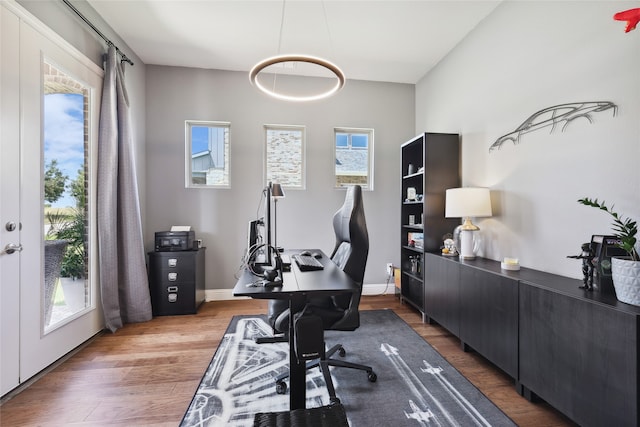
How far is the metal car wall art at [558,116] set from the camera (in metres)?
1.64

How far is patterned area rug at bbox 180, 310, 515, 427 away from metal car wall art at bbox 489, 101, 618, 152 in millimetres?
1806

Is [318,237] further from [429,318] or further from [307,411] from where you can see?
[307,411]

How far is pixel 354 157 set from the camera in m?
3.80

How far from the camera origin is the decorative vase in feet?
4.00

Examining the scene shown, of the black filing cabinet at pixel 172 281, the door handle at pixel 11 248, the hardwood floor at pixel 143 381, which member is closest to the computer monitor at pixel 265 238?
the hardwood floor at pixel 143 381

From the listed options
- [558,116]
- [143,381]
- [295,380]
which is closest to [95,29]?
[143,381]

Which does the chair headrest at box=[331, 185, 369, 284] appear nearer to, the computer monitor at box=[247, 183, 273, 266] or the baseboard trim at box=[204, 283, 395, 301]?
the computer monitor at box=[247, 183, 273, 266]

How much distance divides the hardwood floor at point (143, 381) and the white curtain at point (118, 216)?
0.25m

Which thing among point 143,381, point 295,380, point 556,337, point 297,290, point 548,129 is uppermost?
point 548,129

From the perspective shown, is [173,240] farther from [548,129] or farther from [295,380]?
[548,129]

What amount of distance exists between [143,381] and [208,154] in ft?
8.35

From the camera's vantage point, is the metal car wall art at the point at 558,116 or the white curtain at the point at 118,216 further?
the white curtain at the point at 118,216

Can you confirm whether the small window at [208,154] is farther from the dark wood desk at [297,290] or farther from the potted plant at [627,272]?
the potted plant at [627,272]

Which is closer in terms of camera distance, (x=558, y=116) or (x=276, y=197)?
(x=558, y=116)
